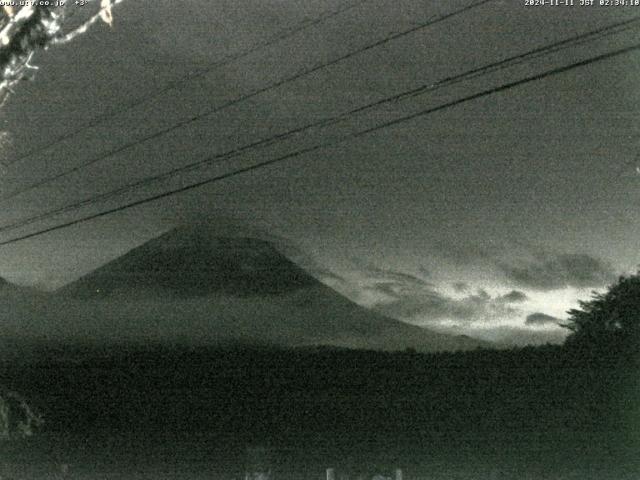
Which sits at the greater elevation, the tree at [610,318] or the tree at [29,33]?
the tree at [610,318]

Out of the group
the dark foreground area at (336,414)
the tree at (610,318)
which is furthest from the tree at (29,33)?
the tree at (610,318)

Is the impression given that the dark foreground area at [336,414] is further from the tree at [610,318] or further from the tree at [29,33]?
the tree at [29,33]

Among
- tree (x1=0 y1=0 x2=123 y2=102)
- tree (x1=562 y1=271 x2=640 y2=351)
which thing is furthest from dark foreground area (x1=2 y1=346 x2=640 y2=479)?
tree (x1=0 y1=0 x2=123 y2=102)

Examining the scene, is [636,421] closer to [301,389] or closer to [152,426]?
[301,389]

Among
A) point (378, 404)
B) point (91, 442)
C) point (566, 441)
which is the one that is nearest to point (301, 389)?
point (378, 404)

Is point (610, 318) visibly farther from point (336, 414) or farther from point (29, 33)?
point (29, 33)

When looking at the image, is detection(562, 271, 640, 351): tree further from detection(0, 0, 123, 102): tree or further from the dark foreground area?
detection(0, 0, 123, 102): tree
